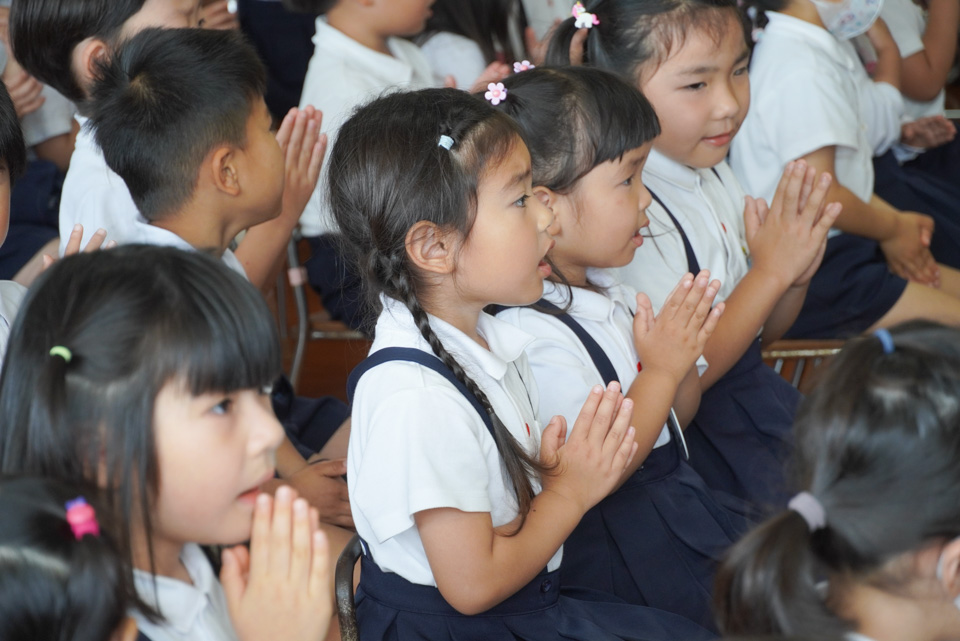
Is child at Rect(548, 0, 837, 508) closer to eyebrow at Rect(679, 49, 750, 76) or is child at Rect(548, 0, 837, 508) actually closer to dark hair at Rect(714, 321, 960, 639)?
eyebrow at Rect(679, 49, 750, 76)

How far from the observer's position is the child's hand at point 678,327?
1.43 m

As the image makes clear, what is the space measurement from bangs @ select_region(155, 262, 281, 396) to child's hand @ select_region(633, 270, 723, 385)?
0.68m

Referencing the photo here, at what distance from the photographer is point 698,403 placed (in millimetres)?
1596

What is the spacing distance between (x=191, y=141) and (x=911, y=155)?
2019 millimetres

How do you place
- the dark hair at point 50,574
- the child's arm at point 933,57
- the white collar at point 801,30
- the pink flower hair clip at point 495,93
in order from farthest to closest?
the child's arm at point 933,57, the white collar at point 801,30, the pink flower hair clip at point 495,93, the dark hair at point 50,574

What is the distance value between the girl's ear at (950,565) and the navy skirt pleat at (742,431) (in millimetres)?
790

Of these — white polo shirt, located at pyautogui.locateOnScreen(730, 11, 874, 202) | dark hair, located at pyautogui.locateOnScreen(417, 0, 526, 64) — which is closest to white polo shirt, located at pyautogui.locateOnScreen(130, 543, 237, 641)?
white polo shirt, located at pyautogui.locateOnScreen(730, 11, 874, 202)

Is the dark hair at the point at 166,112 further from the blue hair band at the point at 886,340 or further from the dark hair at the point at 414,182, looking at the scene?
the blue hair band at the point at 886,340

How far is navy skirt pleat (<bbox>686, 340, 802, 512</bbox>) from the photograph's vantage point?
168 centimetres

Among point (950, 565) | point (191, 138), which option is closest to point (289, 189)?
point (191, 138)

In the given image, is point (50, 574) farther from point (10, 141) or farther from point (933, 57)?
point (933, 57)

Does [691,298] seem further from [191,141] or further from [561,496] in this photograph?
[191,141]

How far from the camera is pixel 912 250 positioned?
2.24 meters

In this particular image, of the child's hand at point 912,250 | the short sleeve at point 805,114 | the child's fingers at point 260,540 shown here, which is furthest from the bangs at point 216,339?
the child's hand at point 912,250
